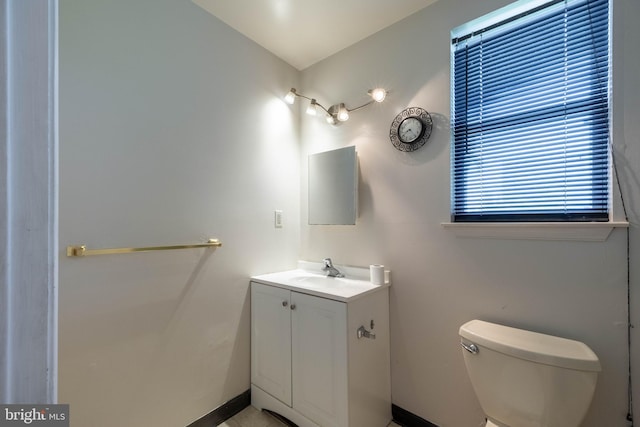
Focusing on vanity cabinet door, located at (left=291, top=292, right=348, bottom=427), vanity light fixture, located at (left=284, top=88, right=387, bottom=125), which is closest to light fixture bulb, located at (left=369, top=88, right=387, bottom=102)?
vanity light fixture, located at (left=284, top=88, right=387, bottom=125)

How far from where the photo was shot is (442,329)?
4.80 ft

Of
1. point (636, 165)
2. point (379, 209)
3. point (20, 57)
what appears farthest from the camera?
point (379, 209)

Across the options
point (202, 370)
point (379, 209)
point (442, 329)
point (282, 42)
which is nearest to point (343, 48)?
point (282, 42)

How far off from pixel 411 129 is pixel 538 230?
2.69ft

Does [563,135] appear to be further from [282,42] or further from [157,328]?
[157,328]

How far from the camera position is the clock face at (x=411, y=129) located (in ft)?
5.08

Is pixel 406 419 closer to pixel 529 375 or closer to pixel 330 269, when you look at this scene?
pixel 529 375

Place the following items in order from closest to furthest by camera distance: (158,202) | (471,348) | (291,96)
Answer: (471,348)
(158,202)
(291,96)

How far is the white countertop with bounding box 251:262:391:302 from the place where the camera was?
1422 mm

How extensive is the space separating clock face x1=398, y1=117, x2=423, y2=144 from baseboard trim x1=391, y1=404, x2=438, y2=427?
1.59 metres

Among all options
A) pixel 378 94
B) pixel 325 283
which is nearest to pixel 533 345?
pixel 325 283

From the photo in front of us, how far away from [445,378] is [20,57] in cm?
187

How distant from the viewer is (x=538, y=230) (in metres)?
1.21

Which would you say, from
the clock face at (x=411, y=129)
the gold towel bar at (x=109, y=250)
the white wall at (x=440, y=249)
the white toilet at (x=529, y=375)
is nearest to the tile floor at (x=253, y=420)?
the white wall at (x=440, y=249)
